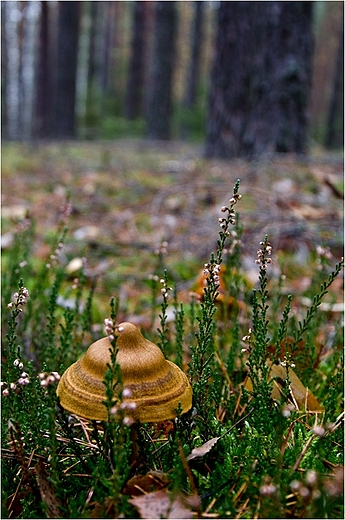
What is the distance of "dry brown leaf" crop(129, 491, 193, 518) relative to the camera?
1204 mm

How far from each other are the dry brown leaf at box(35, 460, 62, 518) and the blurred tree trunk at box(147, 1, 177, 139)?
54.8 ft

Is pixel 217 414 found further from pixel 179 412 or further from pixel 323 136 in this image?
pixel 323 136

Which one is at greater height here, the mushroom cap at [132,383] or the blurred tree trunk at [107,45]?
the blurred tree trunk at [107,45]

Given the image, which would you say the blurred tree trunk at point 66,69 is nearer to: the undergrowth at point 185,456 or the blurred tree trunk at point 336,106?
the blurred tree trunk at point 336,106

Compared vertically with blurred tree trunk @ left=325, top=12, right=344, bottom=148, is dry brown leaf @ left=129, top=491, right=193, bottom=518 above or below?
below

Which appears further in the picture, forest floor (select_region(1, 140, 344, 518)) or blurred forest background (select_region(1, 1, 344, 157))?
blurred forest background (select_region(1, 1, 344, 157))

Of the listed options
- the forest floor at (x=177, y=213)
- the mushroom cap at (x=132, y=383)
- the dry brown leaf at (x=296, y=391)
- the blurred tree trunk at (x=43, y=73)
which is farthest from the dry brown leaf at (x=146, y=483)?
the blurred tree trunk at (x=43, y=73)

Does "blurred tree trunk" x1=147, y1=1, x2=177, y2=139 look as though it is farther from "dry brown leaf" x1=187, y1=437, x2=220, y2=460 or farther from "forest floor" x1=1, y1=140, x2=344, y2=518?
"dry brown leaf" x1=187, y1=437, x2=220, y2=460

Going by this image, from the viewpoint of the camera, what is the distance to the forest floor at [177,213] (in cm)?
413

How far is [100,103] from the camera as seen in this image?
30906 millimetres

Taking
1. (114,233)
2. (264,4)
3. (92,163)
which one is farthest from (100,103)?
(114,233)

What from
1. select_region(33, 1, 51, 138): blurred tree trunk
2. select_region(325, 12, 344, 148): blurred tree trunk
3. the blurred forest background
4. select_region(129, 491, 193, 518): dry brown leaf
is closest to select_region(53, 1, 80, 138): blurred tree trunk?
the blurred forest background

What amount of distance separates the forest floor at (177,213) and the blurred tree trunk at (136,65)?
Result: 1698 centimetres

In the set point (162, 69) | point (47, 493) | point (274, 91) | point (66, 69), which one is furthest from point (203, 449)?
point (66, 69)
